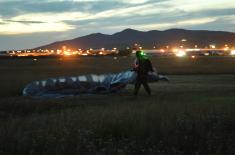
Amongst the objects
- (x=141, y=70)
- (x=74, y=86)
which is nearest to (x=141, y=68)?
(x=141, y=70)

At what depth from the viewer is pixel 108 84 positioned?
89.4 feet

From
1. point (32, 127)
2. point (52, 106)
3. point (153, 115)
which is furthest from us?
point (52, 106)

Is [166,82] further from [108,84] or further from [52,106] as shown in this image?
A: [52,106]

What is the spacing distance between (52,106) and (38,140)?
9.98m

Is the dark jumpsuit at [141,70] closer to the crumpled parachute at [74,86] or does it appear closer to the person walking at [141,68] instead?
the person walking at [141,68]

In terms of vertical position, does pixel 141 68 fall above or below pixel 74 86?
above

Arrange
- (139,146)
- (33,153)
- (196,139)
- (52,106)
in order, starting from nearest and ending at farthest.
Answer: (33,153) < (139,146) < (196,139) < (52,106)

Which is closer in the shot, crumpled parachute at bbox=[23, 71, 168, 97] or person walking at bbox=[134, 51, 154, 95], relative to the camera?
person walking at bbox=[134, 51, 154, 95]

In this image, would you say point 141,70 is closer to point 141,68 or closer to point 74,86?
point 141,68

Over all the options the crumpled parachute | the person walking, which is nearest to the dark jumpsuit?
the person walking

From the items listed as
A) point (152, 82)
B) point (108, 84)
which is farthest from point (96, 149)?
point (152, 82)

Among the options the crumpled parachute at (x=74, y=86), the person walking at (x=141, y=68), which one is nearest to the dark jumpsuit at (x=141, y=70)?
the person walking at (x=141, y=68)

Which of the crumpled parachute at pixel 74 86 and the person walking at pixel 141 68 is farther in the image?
the crumpled parachute at pixel 74 86

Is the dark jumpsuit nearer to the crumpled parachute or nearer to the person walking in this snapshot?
the person walking
